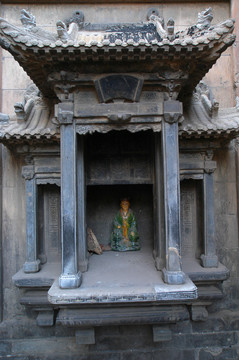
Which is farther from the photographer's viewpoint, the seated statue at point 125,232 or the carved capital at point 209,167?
the seated statue at point 125,232

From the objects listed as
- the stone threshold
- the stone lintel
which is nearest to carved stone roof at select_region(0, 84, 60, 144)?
the stone threshold

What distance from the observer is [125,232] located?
21.1 ft

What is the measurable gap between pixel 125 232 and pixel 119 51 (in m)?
4.08

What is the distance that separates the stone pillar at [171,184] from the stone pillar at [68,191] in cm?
155

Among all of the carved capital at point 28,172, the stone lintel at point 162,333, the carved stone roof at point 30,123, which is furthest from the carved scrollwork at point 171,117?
the stone lintel at point 162,333

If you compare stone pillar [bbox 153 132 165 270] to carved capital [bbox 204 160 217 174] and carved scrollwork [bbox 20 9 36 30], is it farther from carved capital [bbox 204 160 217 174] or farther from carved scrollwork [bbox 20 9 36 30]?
carved scrollwork [bbox 20 9 36 30]

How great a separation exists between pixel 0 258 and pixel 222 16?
27.6 feet

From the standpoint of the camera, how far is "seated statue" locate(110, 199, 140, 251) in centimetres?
638

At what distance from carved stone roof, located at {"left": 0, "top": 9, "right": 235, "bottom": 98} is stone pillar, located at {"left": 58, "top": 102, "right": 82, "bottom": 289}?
759mm

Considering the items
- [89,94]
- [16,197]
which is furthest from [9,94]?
[89,94]

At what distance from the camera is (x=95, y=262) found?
220 inches

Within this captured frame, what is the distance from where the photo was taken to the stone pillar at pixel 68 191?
436 centimetres

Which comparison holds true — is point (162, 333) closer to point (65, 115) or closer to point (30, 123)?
point (65, 115)

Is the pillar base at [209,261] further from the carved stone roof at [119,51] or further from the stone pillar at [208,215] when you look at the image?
the carved stone roof at [119,51]
